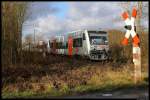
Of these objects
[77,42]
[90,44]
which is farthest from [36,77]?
[77,42]

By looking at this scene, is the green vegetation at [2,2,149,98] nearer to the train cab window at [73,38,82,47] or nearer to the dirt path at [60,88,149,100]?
the dirt path at [60,88,149,100]

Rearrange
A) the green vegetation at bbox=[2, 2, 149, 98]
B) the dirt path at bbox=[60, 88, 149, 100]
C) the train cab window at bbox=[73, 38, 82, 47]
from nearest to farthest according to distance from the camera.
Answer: the dirt path at bbox=[60, 88, 149, 100], the green vegetation at bbox=[2, 2, 149, 98], the train cab window at bbox=[73, 38, 82, 47]

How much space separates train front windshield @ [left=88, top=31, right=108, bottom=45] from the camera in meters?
37.4

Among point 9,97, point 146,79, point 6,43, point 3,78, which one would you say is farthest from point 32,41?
point 9,97

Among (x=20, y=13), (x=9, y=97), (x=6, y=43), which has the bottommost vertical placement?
(x=9, y=97)

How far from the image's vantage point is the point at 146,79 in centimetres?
1537

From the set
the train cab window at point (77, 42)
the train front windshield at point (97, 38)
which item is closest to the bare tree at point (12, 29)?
the train front windshield at point (97, 38)

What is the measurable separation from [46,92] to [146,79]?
178 inches

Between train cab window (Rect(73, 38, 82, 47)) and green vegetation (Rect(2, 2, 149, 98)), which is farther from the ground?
train cab window (Rect(73, 38, 82, 47))

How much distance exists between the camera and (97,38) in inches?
1494

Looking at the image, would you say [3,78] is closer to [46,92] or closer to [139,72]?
[46,92]

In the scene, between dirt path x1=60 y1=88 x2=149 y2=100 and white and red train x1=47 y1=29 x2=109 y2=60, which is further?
white and red train x1=47 y1=29 x2=109 y2=60

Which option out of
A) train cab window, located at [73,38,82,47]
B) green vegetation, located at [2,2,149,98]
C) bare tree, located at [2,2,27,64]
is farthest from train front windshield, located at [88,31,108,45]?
bare tree, located at [2,2,27,64]

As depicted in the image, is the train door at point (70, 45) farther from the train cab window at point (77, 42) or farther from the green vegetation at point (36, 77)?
the green vegetation at point (36, 77)
